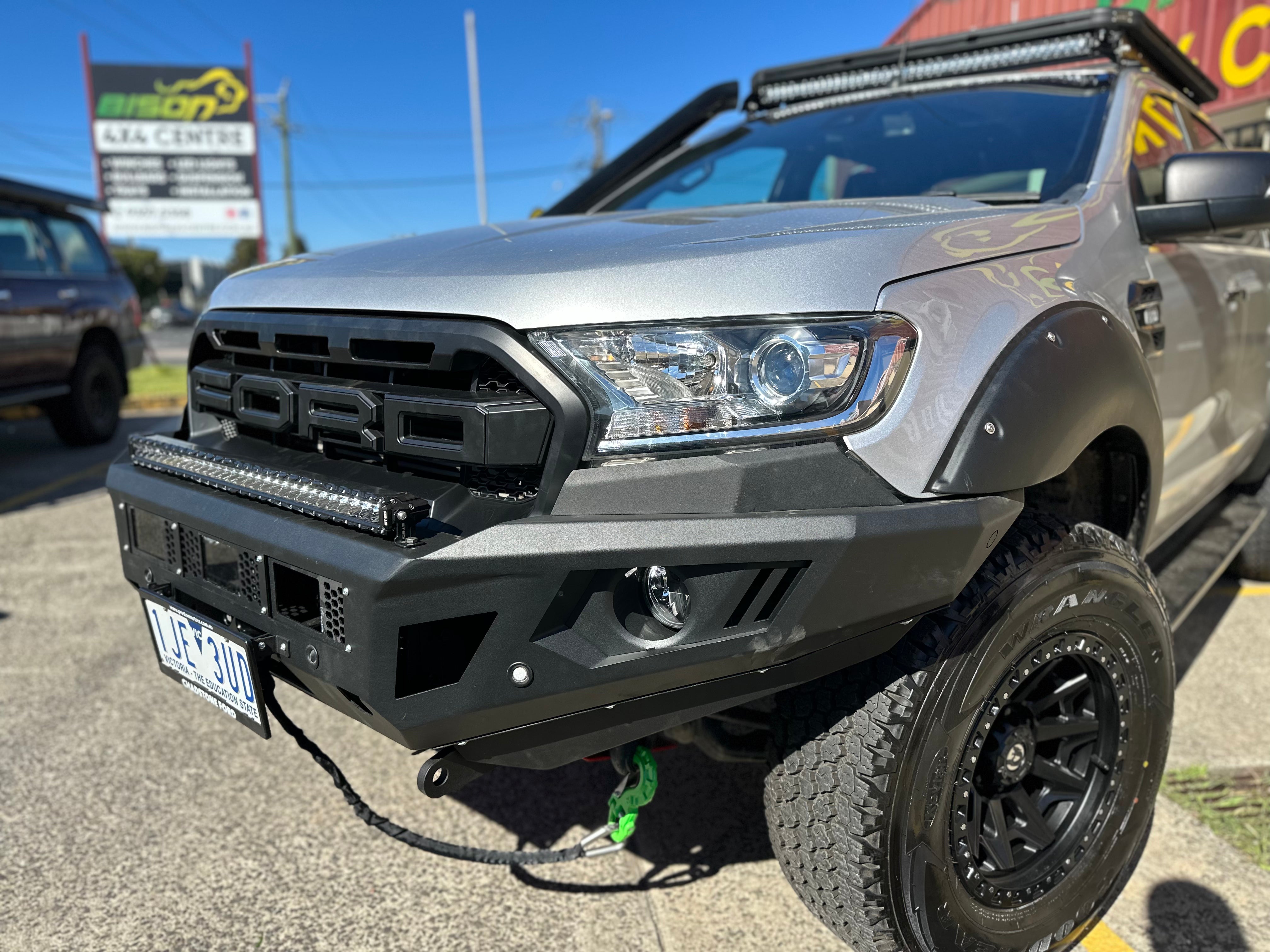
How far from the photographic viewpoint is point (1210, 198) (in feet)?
6.72

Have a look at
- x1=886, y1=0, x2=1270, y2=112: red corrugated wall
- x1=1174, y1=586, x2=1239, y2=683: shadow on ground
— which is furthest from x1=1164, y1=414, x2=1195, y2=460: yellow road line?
x1=886, y1=0, x2=1270, y2=112: red corrugated wall

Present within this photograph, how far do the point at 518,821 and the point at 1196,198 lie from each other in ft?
7.20

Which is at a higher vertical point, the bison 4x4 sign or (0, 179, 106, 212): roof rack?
the bison 4x4 sign

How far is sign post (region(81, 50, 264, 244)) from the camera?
1816 centimetres

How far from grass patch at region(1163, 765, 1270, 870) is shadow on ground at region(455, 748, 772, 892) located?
1094 millimetres

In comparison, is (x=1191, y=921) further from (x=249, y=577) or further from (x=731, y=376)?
(x=249, y=577)

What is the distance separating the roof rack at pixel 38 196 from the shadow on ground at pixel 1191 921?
779 cm

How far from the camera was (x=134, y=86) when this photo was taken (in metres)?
18.4

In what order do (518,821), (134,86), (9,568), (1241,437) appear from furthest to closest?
(134,86) < (9,568) < (1241,437) < (518,821)

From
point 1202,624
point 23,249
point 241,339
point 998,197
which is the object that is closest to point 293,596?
point 241,339

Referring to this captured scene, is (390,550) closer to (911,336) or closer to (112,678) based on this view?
(911,336)

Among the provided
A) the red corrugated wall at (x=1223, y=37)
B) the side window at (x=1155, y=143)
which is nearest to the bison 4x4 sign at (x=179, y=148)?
the red corrugated wall at (x=1223, y=37)

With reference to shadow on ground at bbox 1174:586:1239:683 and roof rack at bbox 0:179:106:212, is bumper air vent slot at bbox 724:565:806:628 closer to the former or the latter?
shadow on ground at bbox 1174:586:1239:683

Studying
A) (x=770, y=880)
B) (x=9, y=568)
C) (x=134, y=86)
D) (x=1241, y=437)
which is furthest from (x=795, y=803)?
(x=134, y=86)
